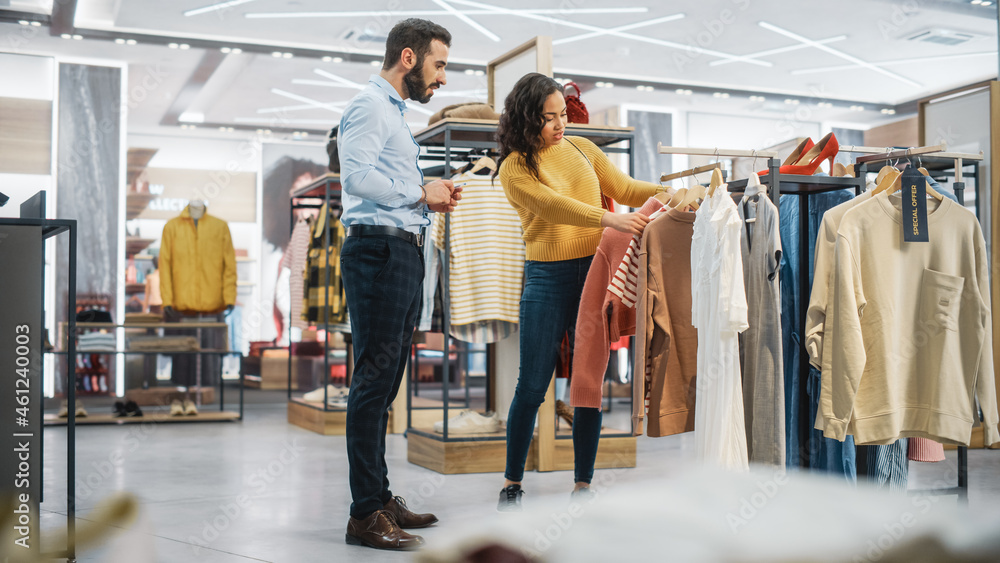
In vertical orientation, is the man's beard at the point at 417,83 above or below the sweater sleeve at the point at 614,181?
above

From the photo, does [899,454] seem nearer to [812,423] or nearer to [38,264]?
[812,423]

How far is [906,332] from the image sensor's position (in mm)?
2469

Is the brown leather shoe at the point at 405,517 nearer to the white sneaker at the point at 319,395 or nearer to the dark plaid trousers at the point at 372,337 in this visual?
the dark plaid trousers at the point at 372,337

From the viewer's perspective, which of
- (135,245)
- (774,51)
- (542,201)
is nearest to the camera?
(542,201)

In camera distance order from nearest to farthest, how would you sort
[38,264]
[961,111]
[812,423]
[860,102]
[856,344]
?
[38,264], [856,344], [812,423], [961,111], [860,102]

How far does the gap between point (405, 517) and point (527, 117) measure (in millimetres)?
1332

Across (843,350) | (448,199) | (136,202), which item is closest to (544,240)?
(448,199)

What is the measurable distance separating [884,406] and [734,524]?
230cm

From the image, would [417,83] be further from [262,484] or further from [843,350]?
[262,484]

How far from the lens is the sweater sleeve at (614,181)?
3.02 m

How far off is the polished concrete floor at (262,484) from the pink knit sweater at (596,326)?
1.48 ft

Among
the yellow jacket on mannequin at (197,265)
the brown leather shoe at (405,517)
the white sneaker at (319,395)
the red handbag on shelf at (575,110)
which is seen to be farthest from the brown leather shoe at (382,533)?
the yellow jacket on mannequin at (197,265)

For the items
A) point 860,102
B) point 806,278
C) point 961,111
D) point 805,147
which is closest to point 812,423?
point 806,278

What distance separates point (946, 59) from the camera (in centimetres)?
836
